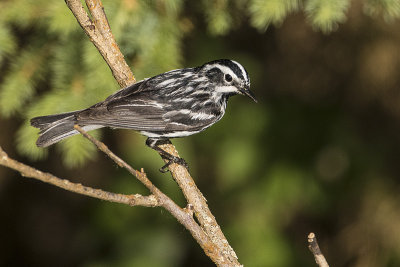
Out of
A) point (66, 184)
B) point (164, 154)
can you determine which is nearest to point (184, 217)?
point (66, 184)

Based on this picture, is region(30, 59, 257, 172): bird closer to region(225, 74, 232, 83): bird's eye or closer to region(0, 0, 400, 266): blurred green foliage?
region(225, 74, 232, 83): bird's eye

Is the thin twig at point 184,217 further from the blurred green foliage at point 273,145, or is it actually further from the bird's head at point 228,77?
the blurred green foliage at point 273,145

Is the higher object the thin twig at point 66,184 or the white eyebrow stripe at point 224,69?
the white eyebrow stripe at point 224,69

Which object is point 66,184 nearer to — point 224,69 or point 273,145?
point 224,69

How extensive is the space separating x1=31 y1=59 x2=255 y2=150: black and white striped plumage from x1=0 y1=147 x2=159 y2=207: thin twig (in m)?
1.03

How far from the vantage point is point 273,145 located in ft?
13.9

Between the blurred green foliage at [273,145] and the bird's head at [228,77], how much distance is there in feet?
1.44

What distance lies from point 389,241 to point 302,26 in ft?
6.19

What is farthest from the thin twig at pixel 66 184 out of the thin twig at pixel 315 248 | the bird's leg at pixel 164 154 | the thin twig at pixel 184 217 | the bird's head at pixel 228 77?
the bird's head at pixel 228 77

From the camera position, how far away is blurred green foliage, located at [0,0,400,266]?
3.80 metres

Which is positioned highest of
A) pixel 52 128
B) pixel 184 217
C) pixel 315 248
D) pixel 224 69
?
pixel 224 69

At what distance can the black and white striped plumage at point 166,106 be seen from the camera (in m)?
2.94

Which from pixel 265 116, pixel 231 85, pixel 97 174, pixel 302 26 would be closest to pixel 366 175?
pixel 265 116

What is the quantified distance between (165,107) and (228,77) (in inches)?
16.7
